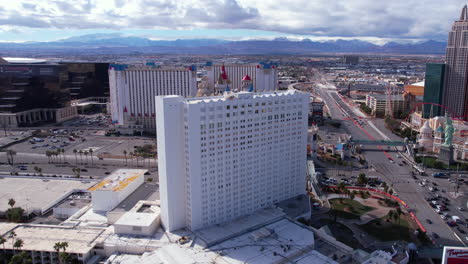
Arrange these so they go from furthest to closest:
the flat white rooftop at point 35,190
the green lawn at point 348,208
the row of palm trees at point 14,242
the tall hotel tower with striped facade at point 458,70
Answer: the tall hotel tower with striped facade at point 458,70, the flat white rooftop at point 35,190, the green lawn at point 348,208, the row of palm trees at point 14,242

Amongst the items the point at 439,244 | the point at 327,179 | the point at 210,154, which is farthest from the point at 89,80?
the point at 439,244

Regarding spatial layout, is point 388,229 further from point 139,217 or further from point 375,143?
point 375,143

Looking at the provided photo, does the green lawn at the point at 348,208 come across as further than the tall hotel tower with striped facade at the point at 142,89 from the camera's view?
No

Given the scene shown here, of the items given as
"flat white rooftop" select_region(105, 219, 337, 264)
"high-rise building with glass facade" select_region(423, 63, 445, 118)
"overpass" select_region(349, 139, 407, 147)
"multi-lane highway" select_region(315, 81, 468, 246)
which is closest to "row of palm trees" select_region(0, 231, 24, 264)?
"flat white rooftop" select_region(105, 219, 337, 264)

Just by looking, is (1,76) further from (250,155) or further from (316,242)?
(316,242)

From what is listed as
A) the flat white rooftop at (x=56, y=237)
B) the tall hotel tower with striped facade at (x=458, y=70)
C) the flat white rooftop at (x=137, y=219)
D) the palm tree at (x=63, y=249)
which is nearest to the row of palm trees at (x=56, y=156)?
the flat white rooftop at (x=56, y=237)

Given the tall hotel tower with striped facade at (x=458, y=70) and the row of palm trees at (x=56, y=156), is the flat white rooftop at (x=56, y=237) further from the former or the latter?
the tall hotel tower with striped facade at (x=458, y=70)
